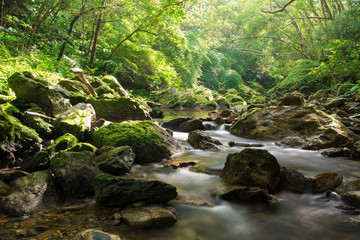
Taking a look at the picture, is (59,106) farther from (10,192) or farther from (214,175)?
(214,175)

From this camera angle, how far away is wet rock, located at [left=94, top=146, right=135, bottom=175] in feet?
11.5

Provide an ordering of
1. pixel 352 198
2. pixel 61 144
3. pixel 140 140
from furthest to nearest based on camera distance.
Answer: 1. pixel 140 140
2. pixel 61 144
3. pixel 352 198

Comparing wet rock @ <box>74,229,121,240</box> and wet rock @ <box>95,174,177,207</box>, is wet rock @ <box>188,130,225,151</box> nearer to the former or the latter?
wet rock @ <box>95,174,177,207</box>

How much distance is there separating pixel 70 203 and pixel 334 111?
9.31 m

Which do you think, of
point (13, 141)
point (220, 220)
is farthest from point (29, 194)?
point (220, 220)

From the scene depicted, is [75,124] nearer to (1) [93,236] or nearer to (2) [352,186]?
(1) [93,236]

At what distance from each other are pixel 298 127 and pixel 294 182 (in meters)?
3.54

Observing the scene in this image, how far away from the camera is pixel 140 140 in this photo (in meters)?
4.69

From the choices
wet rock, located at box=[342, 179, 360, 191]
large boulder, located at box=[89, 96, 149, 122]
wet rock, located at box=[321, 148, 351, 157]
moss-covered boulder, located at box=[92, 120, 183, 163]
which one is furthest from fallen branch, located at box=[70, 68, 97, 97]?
wet rock, located at box=[342, 179, 360, 191]

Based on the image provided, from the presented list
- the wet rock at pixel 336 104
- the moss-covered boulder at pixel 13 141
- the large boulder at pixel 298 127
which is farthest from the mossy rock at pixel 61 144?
the wet rock at pixel 336 104

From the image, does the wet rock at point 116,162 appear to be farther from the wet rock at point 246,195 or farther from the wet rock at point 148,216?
the wet rock at point 246,195

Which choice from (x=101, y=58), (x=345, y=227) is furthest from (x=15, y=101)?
(x=101, y=58)

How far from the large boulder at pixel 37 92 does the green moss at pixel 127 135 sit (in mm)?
1759

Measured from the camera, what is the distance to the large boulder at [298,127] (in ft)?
18.3
